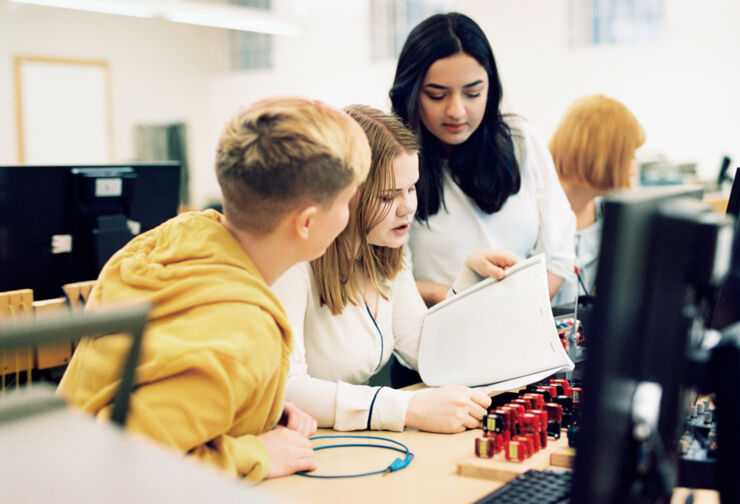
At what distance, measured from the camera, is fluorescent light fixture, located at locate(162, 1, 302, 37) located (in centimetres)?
707

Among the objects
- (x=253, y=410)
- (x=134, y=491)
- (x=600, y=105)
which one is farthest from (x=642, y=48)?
(x=134, y=491)

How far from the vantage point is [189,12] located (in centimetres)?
711

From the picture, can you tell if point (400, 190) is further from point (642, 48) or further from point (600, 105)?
point (642, 48)

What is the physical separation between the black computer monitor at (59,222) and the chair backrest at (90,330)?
5.20ft

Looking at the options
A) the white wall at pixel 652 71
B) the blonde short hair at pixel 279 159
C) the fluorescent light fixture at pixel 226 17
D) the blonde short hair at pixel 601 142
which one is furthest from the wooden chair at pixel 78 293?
the fluorescent light fixture at pixel 226 17

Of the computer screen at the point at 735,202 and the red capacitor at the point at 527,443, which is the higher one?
the computer screen at the point at 735,202

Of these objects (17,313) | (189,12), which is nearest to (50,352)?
(17,313)

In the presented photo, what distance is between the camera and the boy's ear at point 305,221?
1.10 m

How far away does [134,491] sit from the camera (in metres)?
0.41

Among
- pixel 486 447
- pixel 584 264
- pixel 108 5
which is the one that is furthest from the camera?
pixel 108 5

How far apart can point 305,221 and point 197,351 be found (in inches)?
11.1

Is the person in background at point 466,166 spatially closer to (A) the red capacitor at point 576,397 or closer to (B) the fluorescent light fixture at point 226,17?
(A) the red capacitor at point 576,397

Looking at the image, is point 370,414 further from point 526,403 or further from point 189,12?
A: point 189,12

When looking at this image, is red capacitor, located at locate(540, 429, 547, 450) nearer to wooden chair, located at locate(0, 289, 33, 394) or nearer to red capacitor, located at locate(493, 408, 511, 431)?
red capacitor, located at locate(493, 408, 511, 431)
